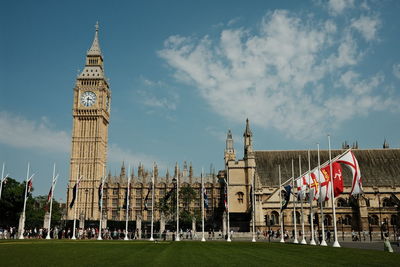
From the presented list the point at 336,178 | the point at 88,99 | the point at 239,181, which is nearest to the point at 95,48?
the point at 88,99

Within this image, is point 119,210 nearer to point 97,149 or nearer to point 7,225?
point 97,149

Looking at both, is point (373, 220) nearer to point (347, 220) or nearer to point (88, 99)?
point (347, 220)

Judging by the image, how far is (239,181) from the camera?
7356cm

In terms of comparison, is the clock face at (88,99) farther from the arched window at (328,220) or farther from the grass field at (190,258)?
the grass field at (190,258)

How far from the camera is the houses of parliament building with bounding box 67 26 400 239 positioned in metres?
59.5

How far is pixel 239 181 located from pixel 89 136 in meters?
43.2

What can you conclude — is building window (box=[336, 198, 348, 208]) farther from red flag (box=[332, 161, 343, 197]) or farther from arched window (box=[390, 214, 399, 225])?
red flag (box=[332, 161, 343, 197])

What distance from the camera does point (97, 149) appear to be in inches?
3784

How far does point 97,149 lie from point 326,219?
5789cm

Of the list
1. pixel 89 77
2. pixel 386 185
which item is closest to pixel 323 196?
pixel 386 185

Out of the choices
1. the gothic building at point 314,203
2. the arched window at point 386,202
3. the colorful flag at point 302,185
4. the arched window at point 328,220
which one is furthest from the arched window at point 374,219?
the colorful flag at point 302,185

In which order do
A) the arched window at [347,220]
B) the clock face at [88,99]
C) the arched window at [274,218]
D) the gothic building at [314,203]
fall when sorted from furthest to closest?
the clock face at [88,99] → the arched window at [274,218] → the arched window at [347,220] → the gothic building at [314,203]

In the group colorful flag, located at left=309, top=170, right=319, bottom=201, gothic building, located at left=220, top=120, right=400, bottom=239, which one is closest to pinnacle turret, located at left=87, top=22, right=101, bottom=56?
gothic building, located at left=220, top=120, right=400, bottom=239

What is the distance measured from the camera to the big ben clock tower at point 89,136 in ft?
307
